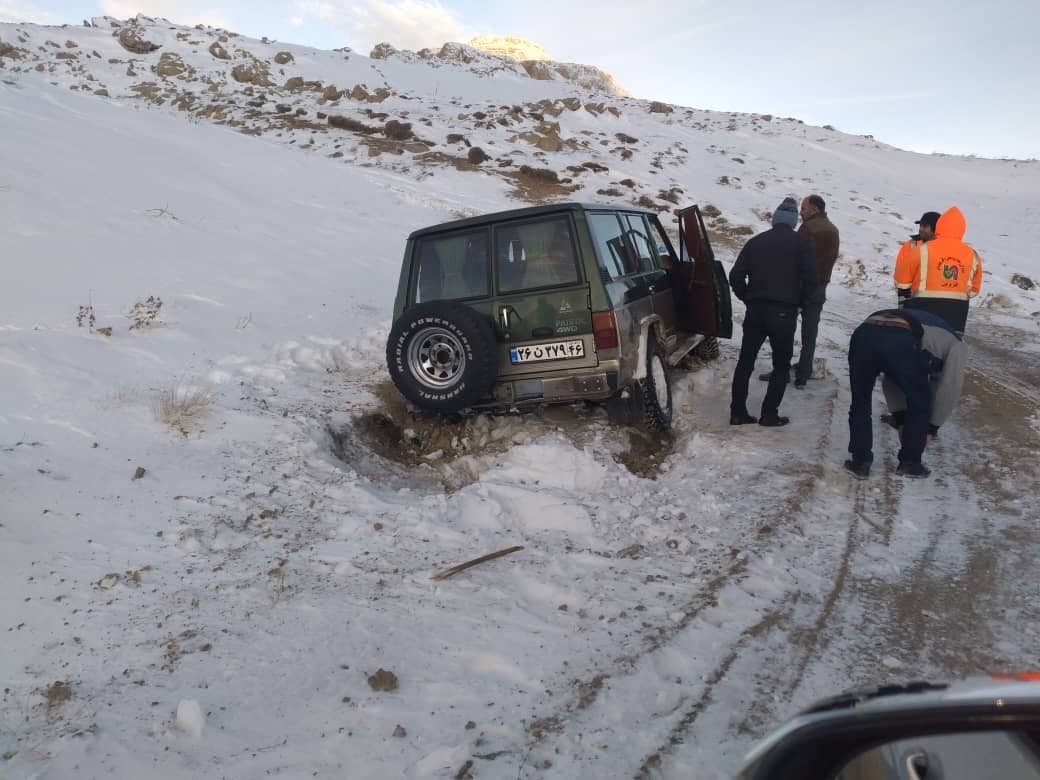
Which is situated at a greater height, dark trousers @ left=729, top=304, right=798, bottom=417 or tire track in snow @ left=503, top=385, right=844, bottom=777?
dark trousers @ left=729, top=304, right=798, bottom=417

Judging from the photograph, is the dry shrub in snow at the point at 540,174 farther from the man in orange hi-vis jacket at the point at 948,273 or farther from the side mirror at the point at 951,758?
the side mirror at the point at 951,758

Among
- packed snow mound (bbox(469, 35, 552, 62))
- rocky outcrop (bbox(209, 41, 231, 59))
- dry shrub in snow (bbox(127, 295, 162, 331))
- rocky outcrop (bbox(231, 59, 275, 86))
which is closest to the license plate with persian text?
dry shrub in snow (bbox(127, 295, 162, 331))

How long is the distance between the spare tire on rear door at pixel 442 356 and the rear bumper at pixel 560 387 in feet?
0.63

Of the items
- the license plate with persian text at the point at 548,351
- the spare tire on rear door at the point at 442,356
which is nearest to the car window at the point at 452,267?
the spare tire on rear door at the point at 442,356

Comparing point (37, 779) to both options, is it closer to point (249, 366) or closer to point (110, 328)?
point (249, 366)

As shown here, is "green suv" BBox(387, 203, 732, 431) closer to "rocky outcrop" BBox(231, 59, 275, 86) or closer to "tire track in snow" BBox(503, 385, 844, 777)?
"tire track in snow" BBox(503, 385, 844, 777)

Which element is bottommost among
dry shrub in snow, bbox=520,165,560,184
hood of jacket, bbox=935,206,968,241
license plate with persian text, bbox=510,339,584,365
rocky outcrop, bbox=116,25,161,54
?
license plate with persian text, bbox=510,339,584,365

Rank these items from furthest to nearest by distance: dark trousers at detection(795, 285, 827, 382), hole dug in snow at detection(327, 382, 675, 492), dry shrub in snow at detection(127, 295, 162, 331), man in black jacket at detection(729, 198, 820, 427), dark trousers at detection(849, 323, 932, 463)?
dark trousers at detection(795, 285, 827, 382)
dry shrub in snow at detection(127, 295, 162, 331)
man in black jacket at detection(729, 198, 820, 427)
hole dug in snow at detection(327, 382, 675, 492)
dark trousers at detection(849, 323, 932, 463)

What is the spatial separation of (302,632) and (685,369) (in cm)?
531

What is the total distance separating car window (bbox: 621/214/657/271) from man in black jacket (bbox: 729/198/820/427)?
94 centimetres

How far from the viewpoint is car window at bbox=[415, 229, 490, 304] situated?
539 centimetres

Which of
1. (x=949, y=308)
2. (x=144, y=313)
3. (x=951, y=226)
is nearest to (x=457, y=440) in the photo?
(x=144, y=313)

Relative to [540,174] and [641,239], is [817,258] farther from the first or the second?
[540,174]

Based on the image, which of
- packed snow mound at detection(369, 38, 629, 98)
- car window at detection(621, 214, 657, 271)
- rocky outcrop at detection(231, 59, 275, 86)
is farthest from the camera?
packed snow mound at detection(369, 38, 629, 98)
